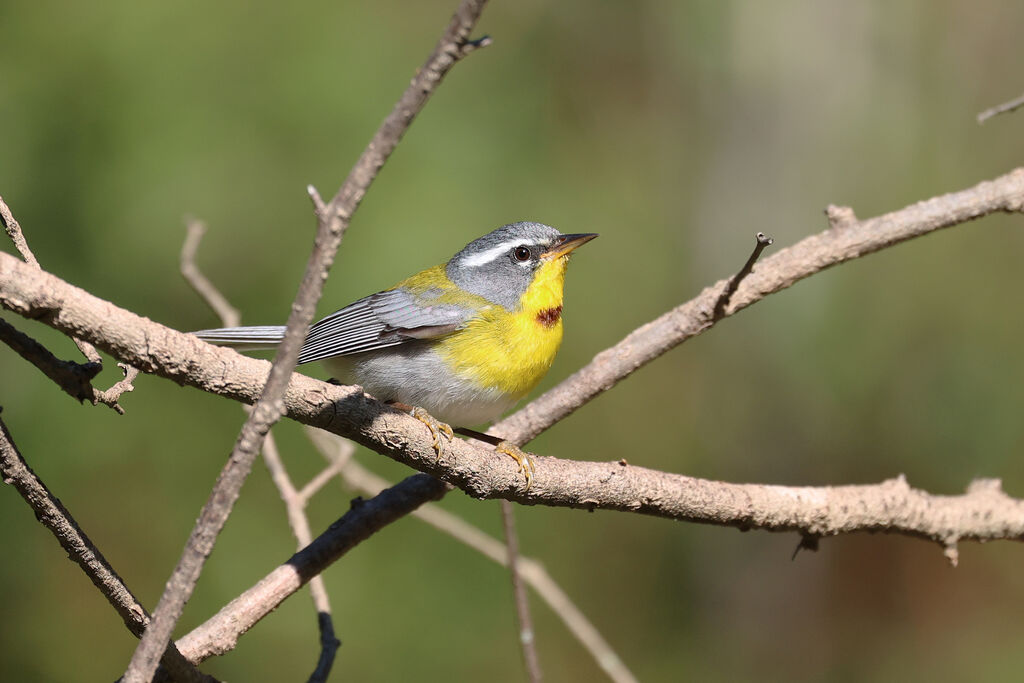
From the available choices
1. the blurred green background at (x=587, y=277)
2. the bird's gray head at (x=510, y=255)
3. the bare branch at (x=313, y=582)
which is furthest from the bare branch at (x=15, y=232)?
the blurred green background at (x=587, y=277)

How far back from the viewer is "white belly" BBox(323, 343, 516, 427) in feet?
12.0

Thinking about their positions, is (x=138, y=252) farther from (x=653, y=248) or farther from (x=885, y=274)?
(x=885, y=274)

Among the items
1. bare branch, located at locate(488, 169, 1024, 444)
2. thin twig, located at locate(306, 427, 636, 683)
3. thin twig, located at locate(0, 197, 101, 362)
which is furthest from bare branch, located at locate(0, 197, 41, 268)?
bare branch, located at locate(488, 169, 1024, 444)

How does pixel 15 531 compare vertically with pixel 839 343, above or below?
below

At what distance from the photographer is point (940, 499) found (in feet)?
12.8

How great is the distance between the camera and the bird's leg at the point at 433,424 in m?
2.46

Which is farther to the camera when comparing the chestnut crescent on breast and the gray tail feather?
the chestnut crescent on breast

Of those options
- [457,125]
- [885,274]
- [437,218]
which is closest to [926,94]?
[885,274]

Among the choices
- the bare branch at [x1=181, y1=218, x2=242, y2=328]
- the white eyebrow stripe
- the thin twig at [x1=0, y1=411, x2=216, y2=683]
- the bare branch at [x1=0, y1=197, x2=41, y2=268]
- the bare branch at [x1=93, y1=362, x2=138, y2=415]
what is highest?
the white eyebrow stripe

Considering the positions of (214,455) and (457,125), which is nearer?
(214,455)

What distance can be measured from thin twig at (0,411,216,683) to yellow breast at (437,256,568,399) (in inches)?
65.8

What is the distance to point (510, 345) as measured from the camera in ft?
12.5

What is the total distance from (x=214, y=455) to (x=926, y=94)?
711 cm

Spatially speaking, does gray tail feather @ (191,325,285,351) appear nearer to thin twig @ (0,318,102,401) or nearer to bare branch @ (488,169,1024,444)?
bare branch @ (488,169,1024,444)
